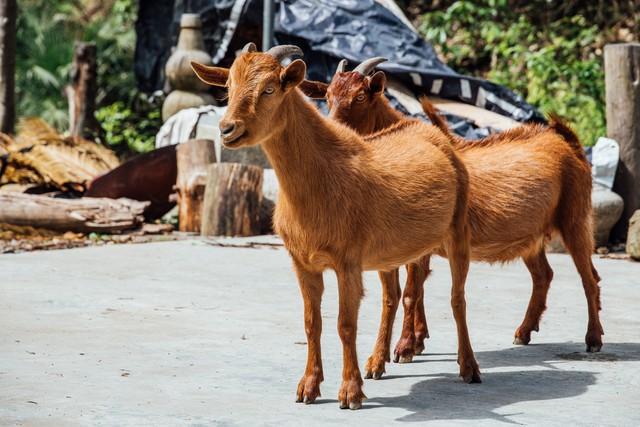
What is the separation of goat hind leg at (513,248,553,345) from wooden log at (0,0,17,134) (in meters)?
9.83

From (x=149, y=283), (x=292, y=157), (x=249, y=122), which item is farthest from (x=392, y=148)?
(x=149, y=283)

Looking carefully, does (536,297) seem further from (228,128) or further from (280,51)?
(228,128)

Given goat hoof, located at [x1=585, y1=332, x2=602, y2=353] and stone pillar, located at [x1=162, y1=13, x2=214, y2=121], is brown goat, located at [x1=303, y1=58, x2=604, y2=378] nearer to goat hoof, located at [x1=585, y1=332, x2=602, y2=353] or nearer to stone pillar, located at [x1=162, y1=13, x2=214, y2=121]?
goat hoof, located at [x1=585, y1=332, x2=602, y2=353]

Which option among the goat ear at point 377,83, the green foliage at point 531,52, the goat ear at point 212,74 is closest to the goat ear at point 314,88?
the goat ear at point 377,83

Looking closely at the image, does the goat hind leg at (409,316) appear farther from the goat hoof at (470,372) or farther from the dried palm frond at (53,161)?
the dried palm frond at (53,161)

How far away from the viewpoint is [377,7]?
13.7 m

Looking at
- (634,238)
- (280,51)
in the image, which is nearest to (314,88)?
(280,51)

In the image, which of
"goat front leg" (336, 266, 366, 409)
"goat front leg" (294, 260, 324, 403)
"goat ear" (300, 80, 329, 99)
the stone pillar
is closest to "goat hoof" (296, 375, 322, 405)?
"goat front leg" (294, 260, 324, 403)

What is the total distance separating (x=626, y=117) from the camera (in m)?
11.1

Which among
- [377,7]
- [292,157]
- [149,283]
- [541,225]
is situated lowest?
[149,283]

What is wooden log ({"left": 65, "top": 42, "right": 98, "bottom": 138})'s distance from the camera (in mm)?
16969

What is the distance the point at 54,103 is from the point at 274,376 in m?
18.9

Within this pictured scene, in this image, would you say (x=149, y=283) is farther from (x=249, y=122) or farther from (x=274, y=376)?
(x=249, y=122)

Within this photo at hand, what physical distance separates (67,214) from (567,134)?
627 cm
